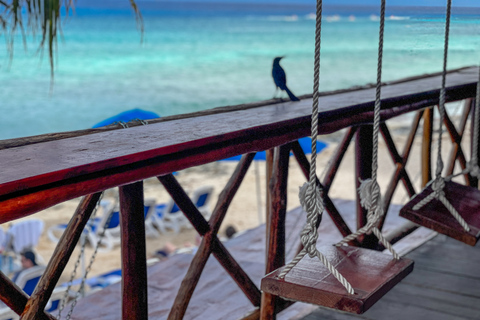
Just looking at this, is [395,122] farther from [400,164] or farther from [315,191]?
[315,191]

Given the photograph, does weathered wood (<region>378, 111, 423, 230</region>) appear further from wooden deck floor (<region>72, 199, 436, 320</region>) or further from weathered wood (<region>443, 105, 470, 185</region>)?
wooden deck floor (<region>72, 199, 436, 320</region>)

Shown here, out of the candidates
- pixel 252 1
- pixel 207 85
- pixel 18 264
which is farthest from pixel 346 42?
pixel 252 1

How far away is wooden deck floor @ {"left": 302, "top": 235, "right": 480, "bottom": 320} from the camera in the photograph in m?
2.29

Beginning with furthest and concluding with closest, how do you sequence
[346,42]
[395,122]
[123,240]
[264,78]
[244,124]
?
[346,42]
[264,78]
[395,122]
[244,124]
[123,240]

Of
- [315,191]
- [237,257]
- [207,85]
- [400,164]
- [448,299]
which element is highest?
[315,191]

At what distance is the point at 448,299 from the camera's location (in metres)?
2.44

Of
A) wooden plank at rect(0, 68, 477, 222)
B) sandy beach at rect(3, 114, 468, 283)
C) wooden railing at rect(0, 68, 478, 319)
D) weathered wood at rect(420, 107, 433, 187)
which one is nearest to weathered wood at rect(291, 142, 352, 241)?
wooden railing at rect(0, 68, 478, 319)

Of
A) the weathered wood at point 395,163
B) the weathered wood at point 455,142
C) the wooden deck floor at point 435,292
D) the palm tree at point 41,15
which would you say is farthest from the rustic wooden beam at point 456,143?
the palm tree at point 41,15

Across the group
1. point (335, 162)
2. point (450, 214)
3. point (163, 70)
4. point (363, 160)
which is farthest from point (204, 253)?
point (163, 70)

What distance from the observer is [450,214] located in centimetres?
208

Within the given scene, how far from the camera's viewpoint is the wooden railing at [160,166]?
112 cm

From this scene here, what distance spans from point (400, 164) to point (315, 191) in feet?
4.71

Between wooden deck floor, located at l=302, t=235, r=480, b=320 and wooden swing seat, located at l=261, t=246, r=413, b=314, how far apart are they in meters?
0.71

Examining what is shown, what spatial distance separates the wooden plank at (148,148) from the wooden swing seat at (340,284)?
0.38m
